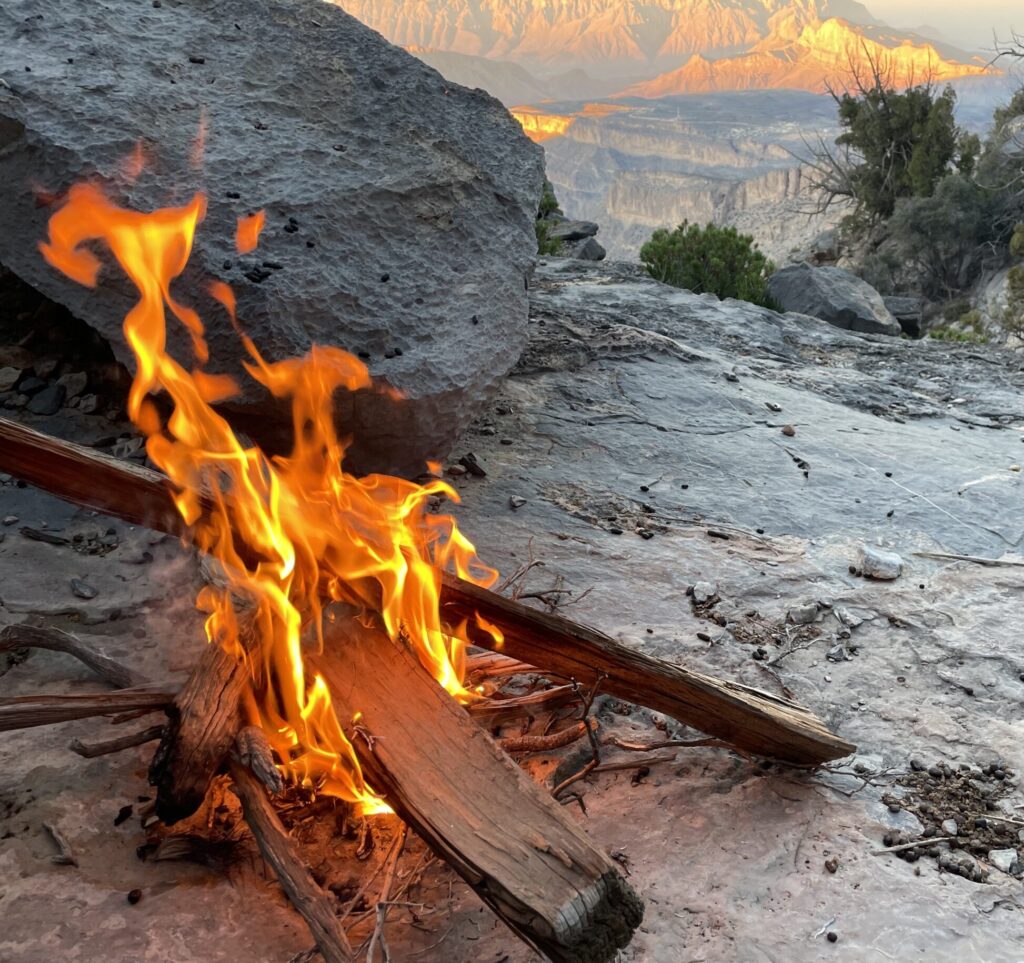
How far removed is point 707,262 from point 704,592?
35.0ft

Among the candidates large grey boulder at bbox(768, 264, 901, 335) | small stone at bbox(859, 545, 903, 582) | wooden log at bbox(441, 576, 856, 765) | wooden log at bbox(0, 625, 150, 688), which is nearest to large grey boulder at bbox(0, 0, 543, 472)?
wooden log at bbox(0, 625, 150, 688)

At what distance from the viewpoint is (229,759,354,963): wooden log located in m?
1.99

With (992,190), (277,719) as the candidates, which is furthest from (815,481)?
(992,190)

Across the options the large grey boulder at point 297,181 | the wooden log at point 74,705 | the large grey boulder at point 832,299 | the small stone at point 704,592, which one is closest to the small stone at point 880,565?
the small stone at point 704,592

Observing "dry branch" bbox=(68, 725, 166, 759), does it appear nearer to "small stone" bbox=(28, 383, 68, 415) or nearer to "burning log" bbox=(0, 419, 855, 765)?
"burning log" bbox=(0, 419, 855, 765)

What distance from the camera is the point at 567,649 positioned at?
9.10 ft

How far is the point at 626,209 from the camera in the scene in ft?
263

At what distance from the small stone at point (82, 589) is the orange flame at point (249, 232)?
159 cm

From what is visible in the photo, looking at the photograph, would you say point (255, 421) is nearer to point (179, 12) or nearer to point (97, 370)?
point (97, 370)

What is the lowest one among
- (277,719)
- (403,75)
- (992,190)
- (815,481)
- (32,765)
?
(32,765)

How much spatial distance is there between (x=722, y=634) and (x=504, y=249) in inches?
99.6

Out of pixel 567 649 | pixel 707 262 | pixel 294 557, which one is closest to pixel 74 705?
pixel 294 557

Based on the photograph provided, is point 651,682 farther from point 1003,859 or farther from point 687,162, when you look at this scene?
point 687,162

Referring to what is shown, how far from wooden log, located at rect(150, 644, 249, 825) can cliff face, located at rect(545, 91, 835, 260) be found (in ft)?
170
